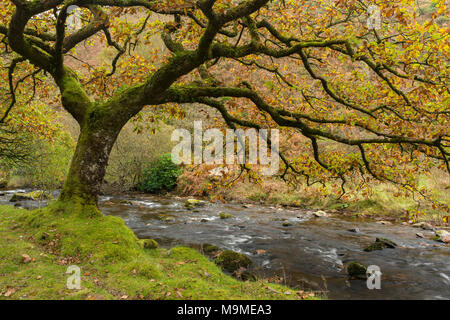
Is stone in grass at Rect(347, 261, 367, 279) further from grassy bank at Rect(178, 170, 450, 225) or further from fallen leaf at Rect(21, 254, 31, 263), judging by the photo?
fallen leaf at Rect(21, 254, 31, 263)

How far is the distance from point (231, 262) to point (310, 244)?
4555mm

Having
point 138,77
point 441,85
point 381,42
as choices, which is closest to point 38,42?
point 138,77

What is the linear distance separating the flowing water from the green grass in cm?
228

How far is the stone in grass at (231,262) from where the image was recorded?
7.95m

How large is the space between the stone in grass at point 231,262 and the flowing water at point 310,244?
45cm

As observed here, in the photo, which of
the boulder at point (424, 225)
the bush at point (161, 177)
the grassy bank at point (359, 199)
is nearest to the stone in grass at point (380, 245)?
the grassy bank at point (359, 199)

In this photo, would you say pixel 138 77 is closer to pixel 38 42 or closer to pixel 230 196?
pixel 38 42

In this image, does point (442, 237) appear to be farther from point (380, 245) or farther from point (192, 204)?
point (192, 204)

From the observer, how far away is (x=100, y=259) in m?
6.16

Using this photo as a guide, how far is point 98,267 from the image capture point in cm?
589

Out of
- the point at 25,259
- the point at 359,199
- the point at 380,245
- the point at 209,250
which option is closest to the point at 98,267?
the point at 25,259

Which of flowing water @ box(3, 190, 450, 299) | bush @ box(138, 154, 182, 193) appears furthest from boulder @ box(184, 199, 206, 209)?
bush @ box(138, 154, 182, 193)

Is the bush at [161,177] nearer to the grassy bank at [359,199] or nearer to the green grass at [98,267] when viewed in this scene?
the grassy bank at [359,199]
